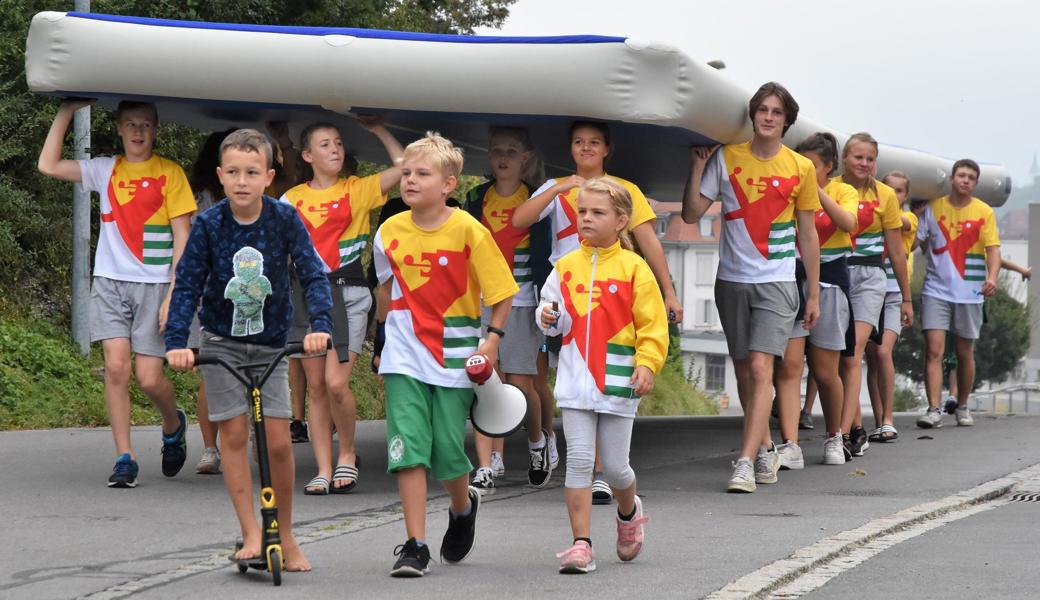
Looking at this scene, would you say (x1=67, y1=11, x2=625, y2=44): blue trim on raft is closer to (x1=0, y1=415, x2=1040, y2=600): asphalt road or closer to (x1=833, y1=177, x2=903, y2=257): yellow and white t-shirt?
(x1=0, y1=415, x2=1040, y2=600): asphalt road

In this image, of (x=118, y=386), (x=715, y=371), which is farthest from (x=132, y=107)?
(x=715, y=371)

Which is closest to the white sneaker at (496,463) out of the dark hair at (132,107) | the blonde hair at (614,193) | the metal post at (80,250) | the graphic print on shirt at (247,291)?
the dark hair at (132,107)

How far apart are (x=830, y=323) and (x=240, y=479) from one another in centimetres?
576

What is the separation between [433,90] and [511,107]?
0.43 m

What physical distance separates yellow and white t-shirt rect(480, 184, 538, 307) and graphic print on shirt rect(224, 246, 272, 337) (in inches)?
129

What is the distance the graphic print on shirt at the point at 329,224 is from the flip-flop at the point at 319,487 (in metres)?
1.15

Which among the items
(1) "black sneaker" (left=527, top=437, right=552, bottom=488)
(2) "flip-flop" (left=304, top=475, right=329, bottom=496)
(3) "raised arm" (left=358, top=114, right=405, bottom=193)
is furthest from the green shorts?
(1) "black sneaker" (left=527, top=437, right=552, bottom=488)

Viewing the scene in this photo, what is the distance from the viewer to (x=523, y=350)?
973 centimetres

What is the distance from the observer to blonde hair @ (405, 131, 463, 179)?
6.72 metres

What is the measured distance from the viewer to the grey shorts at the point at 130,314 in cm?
910

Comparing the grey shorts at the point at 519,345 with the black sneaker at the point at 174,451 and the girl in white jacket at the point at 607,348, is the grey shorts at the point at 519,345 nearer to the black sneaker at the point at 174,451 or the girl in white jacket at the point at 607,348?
the black sneaker at the point at 174,451

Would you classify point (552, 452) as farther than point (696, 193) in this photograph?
Yes

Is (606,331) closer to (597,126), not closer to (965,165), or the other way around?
(597,126)

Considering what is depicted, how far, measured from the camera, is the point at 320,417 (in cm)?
916
